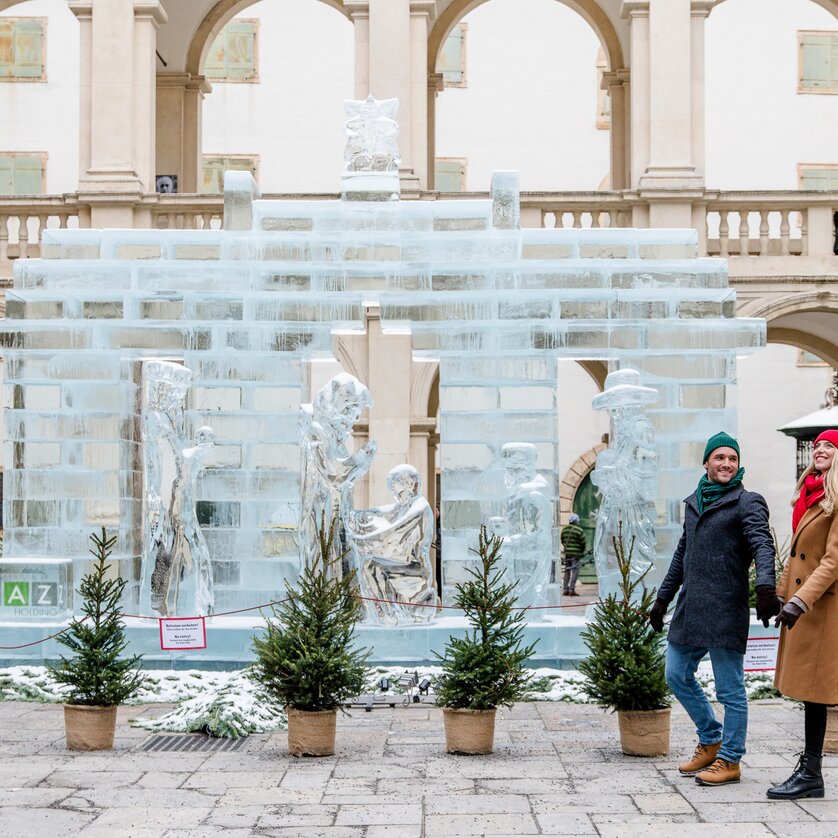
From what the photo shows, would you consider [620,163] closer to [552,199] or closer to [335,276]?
[552,199]

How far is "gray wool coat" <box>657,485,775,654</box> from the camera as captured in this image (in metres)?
8.05

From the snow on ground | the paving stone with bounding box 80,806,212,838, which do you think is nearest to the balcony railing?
the snow on ground

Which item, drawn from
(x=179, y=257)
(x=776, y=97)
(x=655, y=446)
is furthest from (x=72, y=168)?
(x=655, y=446)

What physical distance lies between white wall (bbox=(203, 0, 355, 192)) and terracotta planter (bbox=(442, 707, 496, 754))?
82.0 ft

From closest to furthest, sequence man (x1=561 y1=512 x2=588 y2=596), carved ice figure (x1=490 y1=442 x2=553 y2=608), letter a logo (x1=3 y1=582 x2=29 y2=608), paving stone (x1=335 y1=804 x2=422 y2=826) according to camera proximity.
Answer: paving stone (x1=335 y1=804 x2=422 y2=826) < carved ice figure (x1=490 y1=442 x2=553 y2=608) < letter a logo (x1=3 y1=582 x2=29 y2=608) < man (x1=561 y1=512 x2=588 y2=596)

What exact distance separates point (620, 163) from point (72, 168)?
13.2 meters

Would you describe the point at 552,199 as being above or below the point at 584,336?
above

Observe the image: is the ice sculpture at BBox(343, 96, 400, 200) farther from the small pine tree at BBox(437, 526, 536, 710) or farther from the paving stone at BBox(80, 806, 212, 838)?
the paving stone at BBox(80, 806, 212, 838)

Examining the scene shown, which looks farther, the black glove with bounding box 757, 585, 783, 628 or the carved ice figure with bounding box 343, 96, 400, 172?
the carved ice figure with bounding box 343, 96, 400, 172

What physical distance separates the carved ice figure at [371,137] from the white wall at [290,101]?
18.8 meters

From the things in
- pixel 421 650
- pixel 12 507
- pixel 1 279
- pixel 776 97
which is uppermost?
pixel 776 97

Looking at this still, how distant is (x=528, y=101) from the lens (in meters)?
33.1

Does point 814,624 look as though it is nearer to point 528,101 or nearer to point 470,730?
point 470,730

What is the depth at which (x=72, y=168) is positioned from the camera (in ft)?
108
